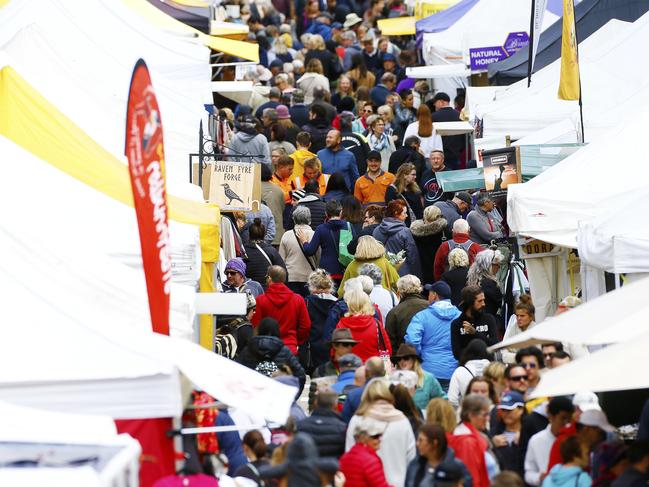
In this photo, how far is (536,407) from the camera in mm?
9648

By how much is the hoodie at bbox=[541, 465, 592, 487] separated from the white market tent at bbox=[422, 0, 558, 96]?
15.7 m

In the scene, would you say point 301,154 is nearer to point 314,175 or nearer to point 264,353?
point 314,175

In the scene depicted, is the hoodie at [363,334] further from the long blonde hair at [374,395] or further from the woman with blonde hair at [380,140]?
the woman with blonde hair at [380,140]

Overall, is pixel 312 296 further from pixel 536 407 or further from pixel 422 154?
pixel 422 154

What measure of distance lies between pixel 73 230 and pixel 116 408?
2785 millimetres

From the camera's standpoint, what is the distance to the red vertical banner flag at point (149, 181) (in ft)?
26.4

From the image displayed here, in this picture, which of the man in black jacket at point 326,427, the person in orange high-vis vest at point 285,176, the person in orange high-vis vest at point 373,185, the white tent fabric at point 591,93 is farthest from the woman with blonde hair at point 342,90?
the man in black jacket at point 326,427

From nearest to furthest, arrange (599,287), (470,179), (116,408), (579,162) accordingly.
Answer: (116,408) → (599,287) → (579,162) → (470,179)

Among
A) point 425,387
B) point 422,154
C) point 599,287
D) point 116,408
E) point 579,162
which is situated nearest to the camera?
point 116,408

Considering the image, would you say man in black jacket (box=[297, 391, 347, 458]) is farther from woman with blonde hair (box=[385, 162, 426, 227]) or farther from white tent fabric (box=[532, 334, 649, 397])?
woman with blonde hair (box=[385, 162, 426, 227])

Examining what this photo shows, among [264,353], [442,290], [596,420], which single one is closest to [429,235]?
[442,290]

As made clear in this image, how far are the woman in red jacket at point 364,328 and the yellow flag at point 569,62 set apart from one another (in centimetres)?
382

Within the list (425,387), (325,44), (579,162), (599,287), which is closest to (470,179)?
(579,162)

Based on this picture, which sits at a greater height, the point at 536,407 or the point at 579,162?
the point at 579,162
